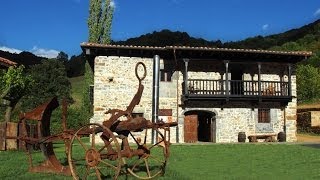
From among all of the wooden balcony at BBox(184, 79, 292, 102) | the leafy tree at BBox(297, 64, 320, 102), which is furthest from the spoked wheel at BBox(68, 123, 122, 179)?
the leafy tree at BBox(297, 64, 320, 102)

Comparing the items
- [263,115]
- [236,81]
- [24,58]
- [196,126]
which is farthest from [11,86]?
[24,58]

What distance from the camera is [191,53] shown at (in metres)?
22.6

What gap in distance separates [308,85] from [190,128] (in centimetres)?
1950

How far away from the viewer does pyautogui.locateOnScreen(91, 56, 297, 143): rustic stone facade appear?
22.1 metres

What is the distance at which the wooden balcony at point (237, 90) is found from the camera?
73.8 ft

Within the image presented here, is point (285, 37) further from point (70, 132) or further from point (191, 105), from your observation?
point (70, 132)

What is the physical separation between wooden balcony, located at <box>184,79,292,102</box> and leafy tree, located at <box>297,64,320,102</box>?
15157mm

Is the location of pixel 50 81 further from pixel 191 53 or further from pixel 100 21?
pixel 191 53

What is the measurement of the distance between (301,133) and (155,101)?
44.5ft

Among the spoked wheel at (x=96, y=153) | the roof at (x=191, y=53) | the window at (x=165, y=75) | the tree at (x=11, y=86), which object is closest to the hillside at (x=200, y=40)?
the roof at (x=191, y=53)

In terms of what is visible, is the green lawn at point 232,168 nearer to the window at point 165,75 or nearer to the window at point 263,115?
the window at point 165,75

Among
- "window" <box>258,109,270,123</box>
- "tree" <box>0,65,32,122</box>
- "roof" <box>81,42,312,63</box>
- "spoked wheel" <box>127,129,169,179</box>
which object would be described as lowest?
"spoked wheel" <box>127,129,169,179</box>

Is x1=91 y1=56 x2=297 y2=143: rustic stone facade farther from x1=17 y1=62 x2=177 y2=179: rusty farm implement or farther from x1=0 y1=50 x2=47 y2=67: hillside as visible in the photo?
x1=0 y1=50 x2=47 y2=67: hillside

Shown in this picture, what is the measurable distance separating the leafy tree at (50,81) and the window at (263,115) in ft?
76.3
